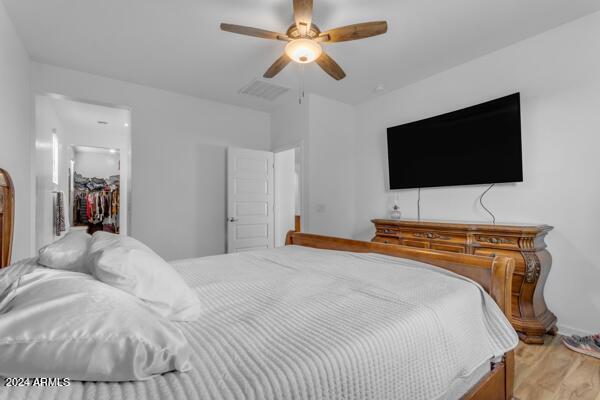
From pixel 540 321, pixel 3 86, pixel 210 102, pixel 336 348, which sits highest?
pixel 210 102

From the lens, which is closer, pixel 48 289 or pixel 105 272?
pixel 48 289

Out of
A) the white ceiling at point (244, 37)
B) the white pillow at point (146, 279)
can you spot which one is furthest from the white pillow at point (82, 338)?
the white ceiling at point (244, 37)

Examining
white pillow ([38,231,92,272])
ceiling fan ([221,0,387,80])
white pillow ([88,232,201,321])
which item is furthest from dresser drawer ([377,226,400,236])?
white pillow ([38,231,92,272])

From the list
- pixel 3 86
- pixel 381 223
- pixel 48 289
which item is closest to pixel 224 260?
pixel 48 289

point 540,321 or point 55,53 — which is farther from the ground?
point 55,53

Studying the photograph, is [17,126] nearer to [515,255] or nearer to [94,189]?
[94,189]

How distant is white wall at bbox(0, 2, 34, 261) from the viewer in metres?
2.25

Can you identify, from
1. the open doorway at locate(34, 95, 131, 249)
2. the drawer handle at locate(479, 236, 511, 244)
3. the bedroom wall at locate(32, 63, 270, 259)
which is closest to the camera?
the drawer handle at locate(479, 236, 511, 244)

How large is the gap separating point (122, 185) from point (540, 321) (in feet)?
19.7

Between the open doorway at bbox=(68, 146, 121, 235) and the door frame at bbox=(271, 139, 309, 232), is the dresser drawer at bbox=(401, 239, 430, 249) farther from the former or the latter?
the open doorway at bbox=(68, 146, 121, 235)

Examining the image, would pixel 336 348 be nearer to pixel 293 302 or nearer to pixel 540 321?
pixel 293 302

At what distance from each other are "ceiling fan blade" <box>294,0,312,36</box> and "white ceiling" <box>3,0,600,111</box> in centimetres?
27

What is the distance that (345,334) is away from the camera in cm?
88

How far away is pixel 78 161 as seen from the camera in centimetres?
618
